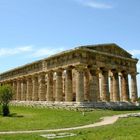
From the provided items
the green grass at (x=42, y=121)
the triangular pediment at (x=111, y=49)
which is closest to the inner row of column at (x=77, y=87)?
the triangular pediment at (x=111, y=49)

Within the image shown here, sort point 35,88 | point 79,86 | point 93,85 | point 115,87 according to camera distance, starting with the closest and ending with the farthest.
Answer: point 79,86 < point 93,85 < point 115,87 < point 35,88

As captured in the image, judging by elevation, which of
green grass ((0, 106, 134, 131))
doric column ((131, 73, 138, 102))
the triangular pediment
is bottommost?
green grass ((0, 106, 134, 131))

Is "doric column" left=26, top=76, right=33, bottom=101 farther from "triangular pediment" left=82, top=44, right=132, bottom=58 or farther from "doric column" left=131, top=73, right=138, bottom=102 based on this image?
"doric column" left=131, top=73, right=138, bottom=102

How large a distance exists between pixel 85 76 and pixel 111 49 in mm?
8175

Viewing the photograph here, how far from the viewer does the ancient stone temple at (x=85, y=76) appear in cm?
5047

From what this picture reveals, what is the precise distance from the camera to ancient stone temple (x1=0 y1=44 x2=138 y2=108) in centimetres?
5047

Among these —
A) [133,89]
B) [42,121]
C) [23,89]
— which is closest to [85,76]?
[133,89]

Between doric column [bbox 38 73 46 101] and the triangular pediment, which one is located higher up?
the triangular pediment

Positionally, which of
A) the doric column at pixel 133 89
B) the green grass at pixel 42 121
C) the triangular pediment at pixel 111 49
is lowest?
the green grass at pixel 42 121

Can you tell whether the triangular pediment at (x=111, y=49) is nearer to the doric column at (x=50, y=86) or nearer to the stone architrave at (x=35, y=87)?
the doric column at (x=50, y=86)

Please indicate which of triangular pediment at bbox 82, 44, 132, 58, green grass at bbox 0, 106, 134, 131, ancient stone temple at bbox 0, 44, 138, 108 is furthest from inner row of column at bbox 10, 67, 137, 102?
green grass at bbox 0, 106, 134, 131

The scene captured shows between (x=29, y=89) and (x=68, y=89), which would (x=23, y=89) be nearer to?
(x=29, y=89)

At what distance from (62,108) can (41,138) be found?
3161 centimetres

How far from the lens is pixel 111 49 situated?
57094mm
